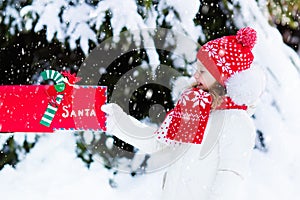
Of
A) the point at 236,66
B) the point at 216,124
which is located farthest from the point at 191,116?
the point at 236,66

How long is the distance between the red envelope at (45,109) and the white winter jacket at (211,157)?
5 cm

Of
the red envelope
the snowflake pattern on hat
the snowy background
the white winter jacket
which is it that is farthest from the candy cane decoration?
the snowy background

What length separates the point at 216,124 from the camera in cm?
172

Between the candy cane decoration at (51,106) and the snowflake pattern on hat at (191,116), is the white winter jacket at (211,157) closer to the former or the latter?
the snowflake pattern on hat at (191,116)

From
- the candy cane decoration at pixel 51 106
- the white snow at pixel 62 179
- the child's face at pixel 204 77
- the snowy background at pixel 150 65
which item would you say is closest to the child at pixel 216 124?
the child's face at pixel 204 77

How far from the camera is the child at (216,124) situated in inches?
64.4

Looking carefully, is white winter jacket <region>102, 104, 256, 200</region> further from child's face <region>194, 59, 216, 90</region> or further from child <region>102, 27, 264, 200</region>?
child's face <region>194, 59, 216, 90</region>

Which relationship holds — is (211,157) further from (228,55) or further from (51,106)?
(51,106)

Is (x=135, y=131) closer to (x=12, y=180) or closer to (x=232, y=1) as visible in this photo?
(x=232, y=1)

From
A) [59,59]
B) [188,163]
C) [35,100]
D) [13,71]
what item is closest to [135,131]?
[188,163]

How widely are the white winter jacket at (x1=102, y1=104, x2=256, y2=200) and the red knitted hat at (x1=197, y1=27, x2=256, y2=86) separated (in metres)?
0.15

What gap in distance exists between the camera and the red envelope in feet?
5.69

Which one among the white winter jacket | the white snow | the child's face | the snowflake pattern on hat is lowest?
the white snow

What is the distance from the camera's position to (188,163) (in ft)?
5.71
